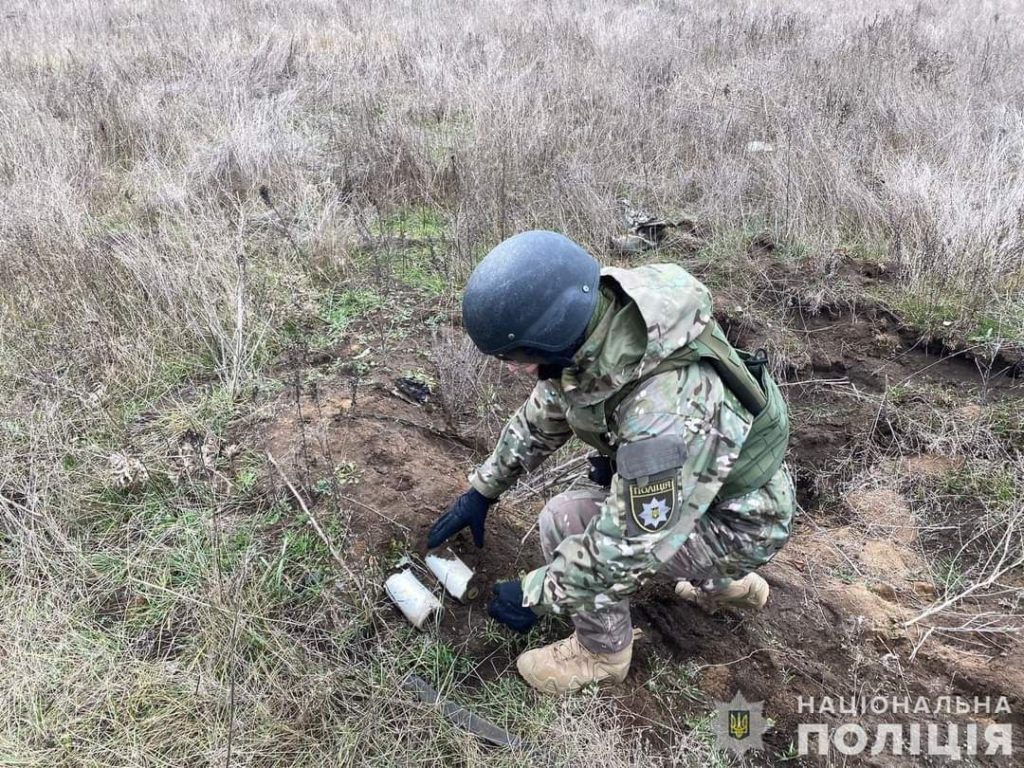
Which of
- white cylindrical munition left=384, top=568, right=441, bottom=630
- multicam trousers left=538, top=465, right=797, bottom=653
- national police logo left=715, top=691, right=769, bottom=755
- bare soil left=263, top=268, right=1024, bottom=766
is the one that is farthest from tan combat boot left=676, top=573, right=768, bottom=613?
white cylindrical munition left=384, top=568, right=441, bottom=630

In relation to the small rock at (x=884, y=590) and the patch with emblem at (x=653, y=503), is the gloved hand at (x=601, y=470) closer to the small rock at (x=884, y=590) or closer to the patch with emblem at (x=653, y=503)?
the patch with emblem at (x=653, y=503)

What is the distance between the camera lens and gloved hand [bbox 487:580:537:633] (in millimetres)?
1848

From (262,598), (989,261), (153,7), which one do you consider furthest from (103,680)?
(153,7)

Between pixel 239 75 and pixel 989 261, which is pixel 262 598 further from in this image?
pixel 239 75

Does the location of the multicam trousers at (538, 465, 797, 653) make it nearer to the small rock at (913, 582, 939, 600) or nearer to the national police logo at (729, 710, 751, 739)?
the national police logo at (729, 710, 751, 739)

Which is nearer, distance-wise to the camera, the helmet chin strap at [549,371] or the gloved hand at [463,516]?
the helmet chin strap at [549,371]

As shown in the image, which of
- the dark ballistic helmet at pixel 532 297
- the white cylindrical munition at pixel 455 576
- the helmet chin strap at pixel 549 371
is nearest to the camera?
the dark ballistic helmet at pixel 532 297

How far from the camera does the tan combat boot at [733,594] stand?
2092 mm

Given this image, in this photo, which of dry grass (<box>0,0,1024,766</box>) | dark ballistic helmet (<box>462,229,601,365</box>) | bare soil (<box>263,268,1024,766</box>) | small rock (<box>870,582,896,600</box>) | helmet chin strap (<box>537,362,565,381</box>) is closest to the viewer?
dark ballistic helmet (<box>462,229,601,365</box>)

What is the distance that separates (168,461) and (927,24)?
9.60 meters

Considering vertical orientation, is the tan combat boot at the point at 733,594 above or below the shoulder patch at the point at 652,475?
below

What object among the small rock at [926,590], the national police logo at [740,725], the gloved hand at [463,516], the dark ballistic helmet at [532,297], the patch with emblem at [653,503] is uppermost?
the dark ballistic helmet at [532,297]

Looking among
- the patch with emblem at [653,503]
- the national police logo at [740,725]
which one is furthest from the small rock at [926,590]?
the patch with emblem at [653,503]

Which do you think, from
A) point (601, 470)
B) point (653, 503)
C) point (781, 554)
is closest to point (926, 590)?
point (781, 554)
